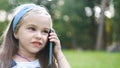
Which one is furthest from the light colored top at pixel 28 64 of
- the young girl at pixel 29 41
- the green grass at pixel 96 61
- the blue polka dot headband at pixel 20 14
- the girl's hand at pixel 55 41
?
the green grass at pixel 96 61

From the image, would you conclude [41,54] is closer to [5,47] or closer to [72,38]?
[5,47]

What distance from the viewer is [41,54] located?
297 centimetres

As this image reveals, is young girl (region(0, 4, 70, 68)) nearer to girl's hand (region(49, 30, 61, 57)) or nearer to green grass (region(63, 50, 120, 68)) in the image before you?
girl's hand (region(49, 30, 61, 57))

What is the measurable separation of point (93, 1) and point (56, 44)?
926 millimetres

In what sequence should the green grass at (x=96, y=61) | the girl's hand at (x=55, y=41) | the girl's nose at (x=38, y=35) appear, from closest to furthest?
the girl's nose at (x=38, y=35) → the girl's hand at (x=55, y=41) → the green grass at (x=96, y=61)

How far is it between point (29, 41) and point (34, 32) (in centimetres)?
8

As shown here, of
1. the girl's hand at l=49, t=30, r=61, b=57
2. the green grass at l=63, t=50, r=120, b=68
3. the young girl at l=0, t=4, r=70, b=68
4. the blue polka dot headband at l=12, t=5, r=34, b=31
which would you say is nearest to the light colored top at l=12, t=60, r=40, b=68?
the young girl at l=0, t=4, r=70, b=68

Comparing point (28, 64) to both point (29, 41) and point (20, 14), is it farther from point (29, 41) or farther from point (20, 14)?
point (20, 14)

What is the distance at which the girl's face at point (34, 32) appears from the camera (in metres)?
2.78

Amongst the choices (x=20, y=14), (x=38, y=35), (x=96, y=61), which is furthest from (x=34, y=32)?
(x=96, y=61)

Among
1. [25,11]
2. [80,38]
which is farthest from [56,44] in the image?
[80,38]

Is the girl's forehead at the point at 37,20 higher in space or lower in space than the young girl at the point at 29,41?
higher

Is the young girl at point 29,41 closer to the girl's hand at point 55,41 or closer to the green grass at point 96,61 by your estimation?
the girl's hand at point 55,41

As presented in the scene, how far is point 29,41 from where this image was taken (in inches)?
110
